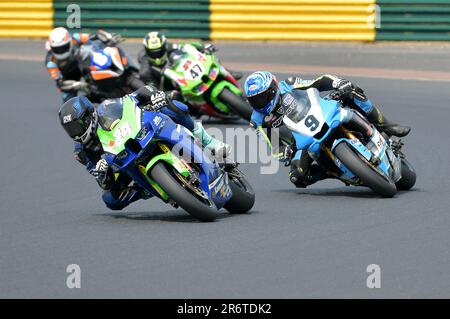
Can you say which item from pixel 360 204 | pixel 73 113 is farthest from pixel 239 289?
pixel 360 204

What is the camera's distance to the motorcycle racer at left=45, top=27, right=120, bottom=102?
16969 millimetres

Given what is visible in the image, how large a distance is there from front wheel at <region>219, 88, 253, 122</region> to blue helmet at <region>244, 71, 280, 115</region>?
4.89 m

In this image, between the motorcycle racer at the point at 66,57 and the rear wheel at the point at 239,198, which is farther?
the motorcycle racer at the point at 66,57

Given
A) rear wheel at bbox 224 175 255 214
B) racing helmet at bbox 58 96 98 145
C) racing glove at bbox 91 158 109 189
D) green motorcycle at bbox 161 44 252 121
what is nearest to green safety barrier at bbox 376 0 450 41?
green motorcycle at bbox 161 44 252 121

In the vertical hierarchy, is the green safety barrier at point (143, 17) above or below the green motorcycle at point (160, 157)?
above

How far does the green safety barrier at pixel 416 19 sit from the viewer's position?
19.9 metres

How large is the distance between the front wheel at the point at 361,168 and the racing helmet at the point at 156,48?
632cm

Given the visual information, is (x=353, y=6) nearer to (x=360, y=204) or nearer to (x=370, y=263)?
(x=360, y=204)

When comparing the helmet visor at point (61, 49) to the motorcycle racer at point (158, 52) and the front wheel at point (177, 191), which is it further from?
the front wheel at point (177, 191)

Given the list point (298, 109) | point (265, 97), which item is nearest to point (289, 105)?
point (298, 109)

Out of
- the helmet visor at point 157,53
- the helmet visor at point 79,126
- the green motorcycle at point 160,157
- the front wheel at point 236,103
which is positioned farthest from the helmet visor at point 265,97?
the helmet visor at point 157,53

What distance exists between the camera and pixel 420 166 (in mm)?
12289

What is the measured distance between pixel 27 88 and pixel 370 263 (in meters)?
12.9

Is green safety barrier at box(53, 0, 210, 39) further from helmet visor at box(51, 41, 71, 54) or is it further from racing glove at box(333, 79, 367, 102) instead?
racing glove at box(333, 79, 367, 102)
